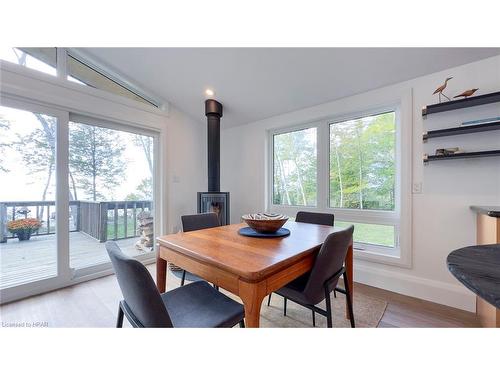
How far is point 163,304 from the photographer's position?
0.76m

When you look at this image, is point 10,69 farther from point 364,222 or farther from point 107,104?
point 364,222

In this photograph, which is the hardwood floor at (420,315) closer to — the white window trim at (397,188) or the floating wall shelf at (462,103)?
the white window trim at (397,188)

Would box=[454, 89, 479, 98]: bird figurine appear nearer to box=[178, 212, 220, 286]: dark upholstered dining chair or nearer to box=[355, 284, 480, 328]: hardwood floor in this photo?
box=[355, 284, 480, 328]: hardwood floor

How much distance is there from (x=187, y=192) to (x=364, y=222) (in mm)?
2712

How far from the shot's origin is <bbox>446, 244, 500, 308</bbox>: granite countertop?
1.53ft

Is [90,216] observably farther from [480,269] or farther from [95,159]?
[480,269]

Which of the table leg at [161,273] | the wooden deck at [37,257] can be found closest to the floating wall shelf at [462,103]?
the table leg at [161,273]

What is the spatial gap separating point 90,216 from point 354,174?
3.26 metres

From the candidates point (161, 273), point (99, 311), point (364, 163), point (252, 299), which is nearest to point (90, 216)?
point (99, 311)

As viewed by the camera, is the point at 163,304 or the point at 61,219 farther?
the point at 61,219

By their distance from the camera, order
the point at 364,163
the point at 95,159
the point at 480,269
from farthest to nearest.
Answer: the point at 95,159 → the point at 364,163 → the point at 480,269

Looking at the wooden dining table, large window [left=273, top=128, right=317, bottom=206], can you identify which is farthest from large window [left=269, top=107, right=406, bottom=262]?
the wooden dining table

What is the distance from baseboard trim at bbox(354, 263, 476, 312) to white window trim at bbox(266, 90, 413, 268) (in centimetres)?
13
